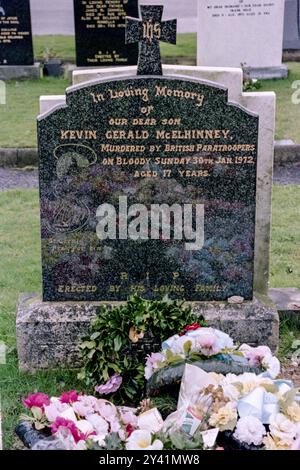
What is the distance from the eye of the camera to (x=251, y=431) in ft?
12.7

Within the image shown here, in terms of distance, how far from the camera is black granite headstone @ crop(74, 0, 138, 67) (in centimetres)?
1391

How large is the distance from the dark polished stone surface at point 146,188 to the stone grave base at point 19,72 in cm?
964

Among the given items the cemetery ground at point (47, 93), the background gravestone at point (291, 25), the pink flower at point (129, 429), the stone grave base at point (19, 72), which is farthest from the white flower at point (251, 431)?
the background gravestone at point (291, 25)

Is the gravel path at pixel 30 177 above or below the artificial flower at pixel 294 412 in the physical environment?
below

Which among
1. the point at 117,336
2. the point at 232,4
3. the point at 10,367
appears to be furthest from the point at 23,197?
the point at 232,4

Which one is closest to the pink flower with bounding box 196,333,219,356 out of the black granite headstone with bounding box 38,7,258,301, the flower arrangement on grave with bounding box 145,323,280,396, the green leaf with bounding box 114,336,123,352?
Result: the flower arrangement on grave with bounding box 145,323,280,396

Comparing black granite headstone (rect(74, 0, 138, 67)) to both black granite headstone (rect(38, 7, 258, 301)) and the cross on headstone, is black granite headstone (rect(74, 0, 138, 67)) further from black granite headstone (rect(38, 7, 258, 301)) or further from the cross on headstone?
black granite headstone (rect(38, 7, 258, 301))

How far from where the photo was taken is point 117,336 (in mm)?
5035

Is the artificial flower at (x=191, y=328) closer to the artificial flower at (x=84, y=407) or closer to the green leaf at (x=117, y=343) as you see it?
the green leaf at (x=117, y=343)

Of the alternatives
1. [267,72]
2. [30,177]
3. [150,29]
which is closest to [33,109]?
[30,177]

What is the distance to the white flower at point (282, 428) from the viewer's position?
3.82 m
